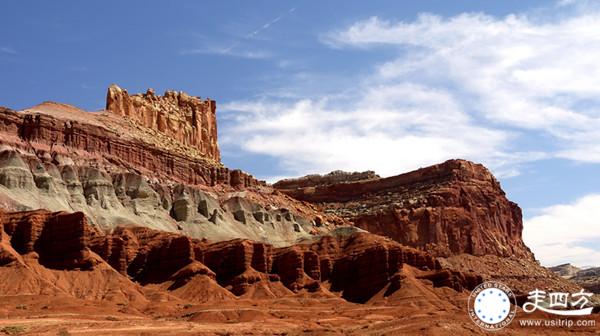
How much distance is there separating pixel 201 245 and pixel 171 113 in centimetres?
7179

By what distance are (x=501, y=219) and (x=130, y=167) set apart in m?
81.2

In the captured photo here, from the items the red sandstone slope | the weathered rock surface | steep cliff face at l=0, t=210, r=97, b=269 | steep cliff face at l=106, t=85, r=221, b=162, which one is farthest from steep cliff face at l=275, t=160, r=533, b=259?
steep cliff face at l=0, t=210, r=97, b=269

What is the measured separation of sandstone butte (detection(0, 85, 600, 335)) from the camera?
278ft

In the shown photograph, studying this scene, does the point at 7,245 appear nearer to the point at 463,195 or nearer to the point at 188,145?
the point at 188,145

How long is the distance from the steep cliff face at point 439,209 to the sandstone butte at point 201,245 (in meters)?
0.33

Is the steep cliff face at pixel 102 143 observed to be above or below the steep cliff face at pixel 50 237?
above

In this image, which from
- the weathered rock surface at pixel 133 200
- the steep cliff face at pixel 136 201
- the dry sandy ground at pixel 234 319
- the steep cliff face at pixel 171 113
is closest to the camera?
the dry sandy ground at pixel 234 319

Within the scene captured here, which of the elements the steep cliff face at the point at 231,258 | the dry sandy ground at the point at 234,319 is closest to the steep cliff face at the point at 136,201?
the steep cliff face at the point at 231,258

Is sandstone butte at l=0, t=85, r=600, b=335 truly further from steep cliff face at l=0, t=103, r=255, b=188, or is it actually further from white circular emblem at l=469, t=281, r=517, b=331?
white circular emblem at l=469, t=281, r=517, b=331

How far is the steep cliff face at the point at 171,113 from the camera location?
6501 inches

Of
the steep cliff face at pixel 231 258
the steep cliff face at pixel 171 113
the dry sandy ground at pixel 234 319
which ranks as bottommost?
the dry sandy ground at pixel 234 319

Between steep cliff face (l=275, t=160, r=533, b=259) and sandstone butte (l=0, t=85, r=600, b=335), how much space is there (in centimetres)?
33

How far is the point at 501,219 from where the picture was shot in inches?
6919

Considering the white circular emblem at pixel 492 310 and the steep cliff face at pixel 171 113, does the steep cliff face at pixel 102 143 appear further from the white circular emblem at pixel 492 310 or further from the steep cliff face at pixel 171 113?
the white circular emblem at pixel 492 310
